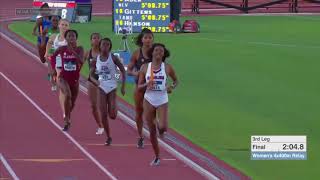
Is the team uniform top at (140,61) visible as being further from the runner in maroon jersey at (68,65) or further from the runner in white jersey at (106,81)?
the runner in maroon jersey at (68,65)

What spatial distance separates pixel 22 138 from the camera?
55.3 feet

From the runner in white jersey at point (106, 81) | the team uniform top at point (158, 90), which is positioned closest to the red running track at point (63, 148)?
the runner in white jersey at point (106, 81)

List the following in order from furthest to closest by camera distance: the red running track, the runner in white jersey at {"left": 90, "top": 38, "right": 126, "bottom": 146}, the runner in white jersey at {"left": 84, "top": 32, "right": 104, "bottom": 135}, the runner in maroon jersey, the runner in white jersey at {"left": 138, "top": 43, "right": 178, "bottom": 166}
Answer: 1. the runner in maroon jersey
2. the runner in white jersey at {"left": 84, "top": 32, "right": 104, "bottom": 135}
3. the runner in white jersey at {"left": 90, "top": 38, "right": 126, "bottom": 146}
4. the runner in white jersey at {"left": 138, "top": 43, "right": 178, "bottom": 166}
5. the red running track

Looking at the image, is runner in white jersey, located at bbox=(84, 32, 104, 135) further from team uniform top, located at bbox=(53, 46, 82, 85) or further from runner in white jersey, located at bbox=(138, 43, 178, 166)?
runner in white jersey, located at bbox=(138, 43, 178, 166)

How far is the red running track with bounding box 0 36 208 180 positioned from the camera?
13.8 metres
